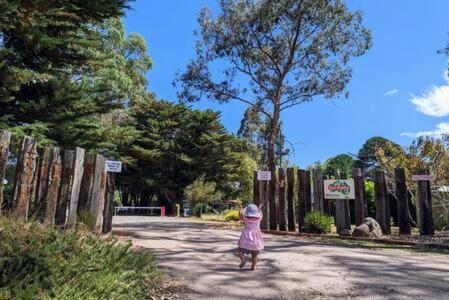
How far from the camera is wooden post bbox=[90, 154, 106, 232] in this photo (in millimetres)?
9523

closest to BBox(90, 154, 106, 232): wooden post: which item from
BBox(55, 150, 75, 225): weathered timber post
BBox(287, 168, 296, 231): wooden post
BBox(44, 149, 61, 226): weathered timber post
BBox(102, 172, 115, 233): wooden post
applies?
BBox(102, 172, 115, 233): wooden post

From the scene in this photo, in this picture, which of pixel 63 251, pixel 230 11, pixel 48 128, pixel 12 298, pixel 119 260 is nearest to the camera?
pixel 12 298

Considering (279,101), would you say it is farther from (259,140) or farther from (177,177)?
(259,140)

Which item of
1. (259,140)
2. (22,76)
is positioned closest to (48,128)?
(22,76)

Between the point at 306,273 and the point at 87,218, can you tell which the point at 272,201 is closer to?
the point at 87,218

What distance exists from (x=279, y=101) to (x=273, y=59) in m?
1.84

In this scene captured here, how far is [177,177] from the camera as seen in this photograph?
118ft

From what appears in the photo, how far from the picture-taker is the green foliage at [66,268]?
13.4 feet

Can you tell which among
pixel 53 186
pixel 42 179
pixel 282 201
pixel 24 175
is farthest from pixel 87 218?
pixel 282 201

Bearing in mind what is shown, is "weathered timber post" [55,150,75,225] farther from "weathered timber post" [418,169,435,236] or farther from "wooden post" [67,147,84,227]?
"weathered timber post" [418,169,435,236]

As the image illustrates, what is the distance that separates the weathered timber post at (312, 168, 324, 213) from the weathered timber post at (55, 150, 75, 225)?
8.34m

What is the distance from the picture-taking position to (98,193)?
9.74m

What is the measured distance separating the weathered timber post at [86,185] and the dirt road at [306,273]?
1657mm

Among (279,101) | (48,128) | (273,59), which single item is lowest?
(48,128)
